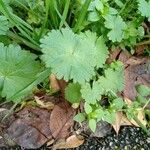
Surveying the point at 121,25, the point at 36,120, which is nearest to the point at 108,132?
the point at 36,120

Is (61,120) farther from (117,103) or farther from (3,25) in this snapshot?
(3,25)

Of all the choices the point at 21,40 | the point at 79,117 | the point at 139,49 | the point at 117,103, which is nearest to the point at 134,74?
the point at 139,49

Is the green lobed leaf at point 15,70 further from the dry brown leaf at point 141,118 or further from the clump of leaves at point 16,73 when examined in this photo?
the dry brown leaf at point 141,118

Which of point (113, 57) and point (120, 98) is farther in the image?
point (113, 57)

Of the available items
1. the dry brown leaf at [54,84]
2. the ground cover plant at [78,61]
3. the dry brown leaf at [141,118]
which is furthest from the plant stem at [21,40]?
the dry brown leaf at [141,118]

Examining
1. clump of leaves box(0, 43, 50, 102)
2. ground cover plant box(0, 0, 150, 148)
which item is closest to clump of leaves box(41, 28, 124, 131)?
ground cover plant box(0, 0, 150, 148)

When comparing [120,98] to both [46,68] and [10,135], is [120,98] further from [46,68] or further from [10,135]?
[10,135]
